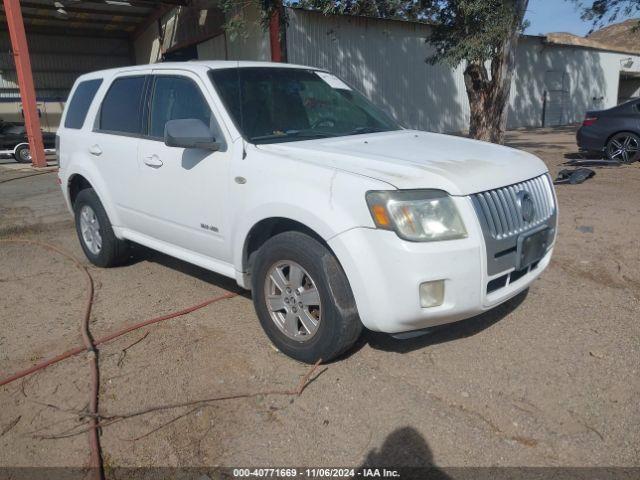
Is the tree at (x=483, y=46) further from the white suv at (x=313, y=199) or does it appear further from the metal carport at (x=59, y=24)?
the metal carport at (x=59, y=24)

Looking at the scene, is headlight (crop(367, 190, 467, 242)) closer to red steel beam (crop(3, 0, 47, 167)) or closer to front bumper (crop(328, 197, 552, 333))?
front bumper (crop(328, 197, 552, 333))

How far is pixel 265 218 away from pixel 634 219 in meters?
5.20

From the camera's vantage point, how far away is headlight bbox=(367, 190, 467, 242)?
2975mm

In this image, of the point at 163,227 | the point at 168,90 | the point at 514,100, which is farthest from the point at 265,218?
the point at 514,100

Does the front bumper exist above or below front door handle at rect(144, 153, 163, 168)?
below

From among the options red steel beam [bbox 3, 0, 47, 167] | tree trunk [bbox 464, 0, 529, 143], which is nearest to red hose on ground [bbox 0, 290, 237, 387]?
tree trunk [bbox 464, 0, 529, 143]

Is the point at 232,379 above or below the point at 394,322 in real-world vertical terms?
below

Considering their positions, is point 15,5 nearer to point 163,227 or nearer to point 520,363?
point 163,227

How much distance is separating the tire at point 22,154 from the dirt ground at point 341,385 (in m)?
12.8

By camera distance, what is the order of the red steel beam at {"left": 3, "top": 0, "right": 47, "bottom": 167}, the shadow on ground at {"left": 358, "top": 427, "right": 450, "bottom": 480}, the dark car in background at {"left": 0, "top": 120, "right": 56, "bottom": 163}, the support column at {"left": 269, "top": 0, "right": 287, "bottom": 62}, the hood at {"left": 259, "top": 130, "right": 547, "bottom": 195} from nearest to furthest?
the shadow on ground at {"left": 358, "top": 427, "right": 450, "bottom": 480} → the hood at {"left": 259, "top": 130, "right": 547, "bottom": 195} → the support column at {"left": 269, "top": 0, "right": 287, "bottom": 62} → the red steel beam at {"left": 3, "top": 0, "right": 47, "bottom": 167} → the dark car in background at {"left": 0, "top": 120, "right": 56, "bottom": 163}

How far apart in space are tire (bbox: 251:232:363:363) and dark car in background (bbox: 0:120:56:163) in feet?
49.2

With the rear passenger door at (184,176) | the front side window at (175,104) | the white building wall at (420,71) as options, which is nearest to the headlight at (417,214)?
the rear passenger door at (184,176)

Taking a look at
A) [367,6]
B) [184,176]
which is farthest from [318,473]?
[367,6]

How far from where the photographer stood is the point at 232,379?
343cm
